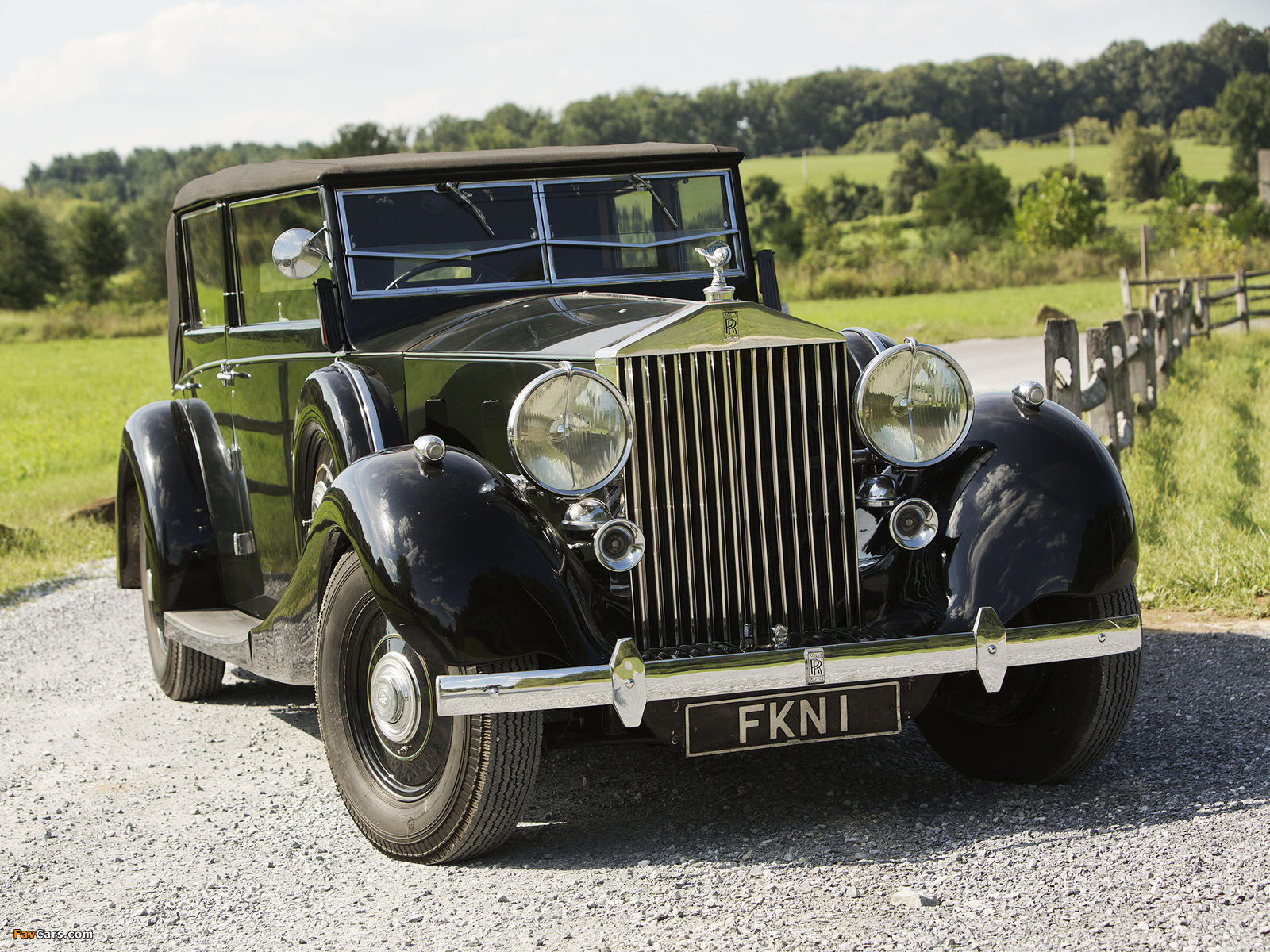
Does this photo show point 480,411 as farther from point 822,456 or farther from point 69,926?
point 69,926

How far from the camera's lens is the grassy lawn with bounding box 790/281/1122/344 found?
78.7 ft

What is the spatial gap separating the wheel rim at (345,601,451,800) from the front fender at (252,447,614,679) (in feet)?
0.55

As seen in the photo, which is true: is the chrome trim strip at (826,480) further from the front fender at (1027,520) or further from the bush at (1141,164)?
the bush at (1141,164)

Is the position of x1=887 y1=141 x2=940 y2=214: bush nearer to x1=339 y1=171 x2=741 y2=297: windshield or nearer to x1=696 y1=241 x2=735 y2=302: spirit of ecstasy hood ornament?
x1=339 y1=171 x2=741 y2=297: windshield

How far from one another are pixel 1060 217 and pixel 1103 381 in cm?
4083

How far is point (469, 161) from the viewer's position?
4.39m

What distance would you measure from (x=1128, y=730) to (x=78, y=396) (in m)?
22.8

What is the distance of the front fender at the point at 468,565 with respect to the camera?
9.68 feet

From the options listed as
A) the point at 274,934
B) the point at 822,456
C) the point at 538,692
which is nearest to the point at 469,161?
the point at 822,456

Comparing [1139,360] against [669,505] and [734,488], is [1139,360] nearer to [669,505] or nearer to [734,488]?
[734,488]

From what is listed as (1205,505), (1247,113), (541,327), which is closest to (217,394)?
(541,327)

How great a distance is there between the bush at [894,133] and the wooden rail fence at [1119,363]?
251 ft

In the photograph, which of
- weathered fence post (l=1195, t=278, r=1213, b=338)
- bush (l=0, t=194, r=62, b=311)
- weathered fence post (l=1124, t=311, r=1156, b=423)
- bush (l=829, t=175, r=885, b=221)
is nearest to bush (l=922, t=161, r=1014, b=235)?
bush (l=829, t=175, r=885, b=221)

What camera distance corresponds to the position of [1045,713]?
3537 millimetres
